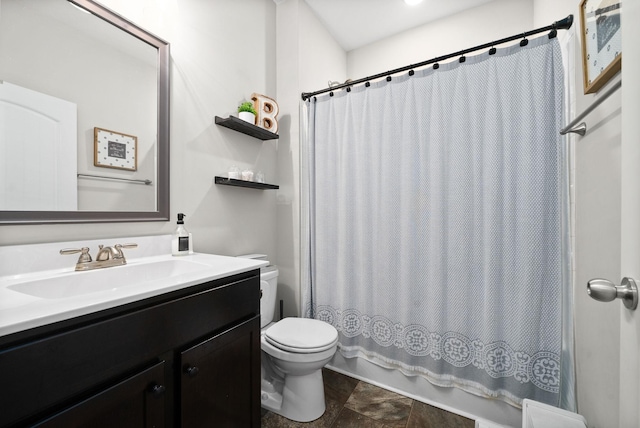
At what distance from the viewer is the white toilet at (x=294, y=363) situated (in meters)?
1.37

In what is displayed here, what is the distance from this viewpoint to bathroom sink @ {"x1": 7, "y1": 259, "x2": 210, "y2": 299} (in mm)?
873

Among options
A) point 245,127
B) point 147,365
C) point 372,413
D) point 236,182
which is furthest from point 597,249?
point 245,127

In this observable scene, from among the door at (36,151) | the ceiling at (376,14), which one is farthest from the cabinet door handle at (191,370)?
the ceiling at (376,14)

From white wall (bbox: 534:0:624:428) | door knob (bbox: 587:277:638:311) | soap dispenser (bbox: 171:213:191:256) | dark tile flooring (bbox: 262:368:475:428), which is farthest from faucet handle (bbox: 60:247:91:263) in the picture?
white wall (bbox: 534:0:624:428)

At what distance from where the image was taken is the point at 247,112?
67.0 inches

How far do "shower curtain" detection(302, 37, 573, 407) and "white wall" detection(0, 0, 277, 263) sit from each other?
415 millimetres

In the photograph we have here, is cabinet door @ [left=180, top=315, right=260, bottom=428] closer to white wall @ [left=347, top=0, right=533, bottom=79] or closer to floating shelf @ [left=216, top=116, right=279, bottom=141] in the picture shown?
floating shelf @ [left=216, top=116, right=279, bottom=141]

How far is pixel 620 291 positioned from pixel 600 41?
92cm

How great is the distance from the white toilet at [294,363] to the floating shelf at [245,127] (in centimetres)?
92

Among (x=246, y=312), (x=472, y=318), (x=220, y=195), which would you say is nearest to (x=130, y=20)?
(x=220, y=195)

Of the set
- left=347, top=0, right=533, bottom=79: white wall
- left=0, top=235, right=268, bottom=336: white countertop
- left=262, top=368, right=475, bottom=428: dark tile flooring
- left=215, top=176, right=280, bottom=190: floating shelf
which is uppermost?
left=347, top=0, right=533, bottom=79: white wall

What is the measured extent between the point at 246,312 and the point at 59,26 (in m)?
1.34

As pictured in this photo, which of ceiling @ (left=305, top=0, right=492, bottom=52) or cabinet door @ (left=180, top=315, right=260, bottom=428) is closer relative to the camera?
cabinet door @ (left=180, top=315, right=260, bottom=428)

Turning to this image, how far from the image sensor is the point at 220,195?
1.66m
